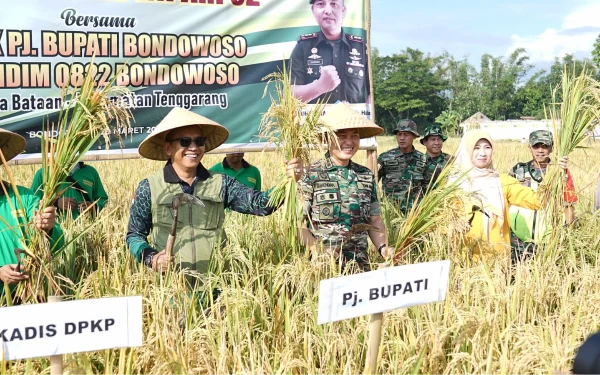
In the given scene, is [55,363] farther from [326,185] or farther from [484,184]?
[484,184]

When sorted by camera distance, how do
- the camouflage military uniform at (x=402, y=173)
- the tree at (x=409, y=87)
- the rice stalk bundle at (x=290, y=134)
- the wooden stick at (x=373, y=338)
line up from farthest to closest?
the tree at (x=409, y=87), the camouflage military uniform at (x=402, y=173), the rice stalk bundle at (x=290, y=134), the wooden stick at (x=373, y=338)

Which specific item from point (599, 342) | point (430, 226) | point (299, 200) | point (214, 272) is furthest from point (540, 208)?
point (599, 342)

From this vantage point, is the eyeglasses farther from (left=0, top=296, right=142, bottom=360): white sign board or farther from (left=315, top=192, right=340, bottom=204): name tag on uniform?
(left=0, top=296, right=142, bottom=360): white sign board

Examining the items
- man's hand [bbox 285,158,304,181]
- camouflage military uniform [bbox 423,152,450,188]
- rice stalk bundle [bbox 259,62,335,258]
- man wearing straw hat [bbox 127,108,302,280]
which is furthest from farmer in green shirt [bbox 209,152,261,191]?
man's hand [bbox 285,158,304,181]

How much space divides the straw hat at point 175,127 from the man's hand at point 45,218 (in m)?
0.71

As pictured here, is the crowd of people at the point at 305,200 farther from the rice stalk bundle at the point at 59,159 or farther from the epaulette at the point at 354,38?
the epaulette at the point at 354,38

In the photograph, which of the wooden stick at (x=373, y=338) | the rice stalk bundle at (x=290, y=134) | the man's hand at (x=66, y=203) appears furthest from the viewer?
the man's hand at (x=66, y=203)

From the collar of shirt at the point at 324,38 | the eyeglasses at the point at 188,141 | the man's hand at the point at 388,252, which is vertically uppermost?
the collar of shirt at the point at 324,38

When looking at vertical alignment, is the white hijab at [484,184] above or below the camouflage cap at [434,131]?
below

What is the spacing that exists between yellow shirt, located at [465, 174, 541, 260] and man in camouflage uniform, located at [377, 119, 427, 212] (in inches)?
65.2

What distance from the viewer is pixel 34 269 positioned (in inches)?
102

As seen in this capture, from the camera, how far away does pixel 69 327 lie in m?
1.62

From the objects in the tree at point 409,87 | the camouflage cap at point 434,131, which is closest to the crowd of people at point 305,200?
the camouflage cap at point 434,131

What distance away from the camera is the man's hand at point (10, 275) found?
256 centimetres
